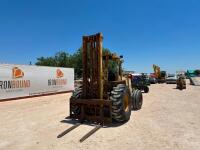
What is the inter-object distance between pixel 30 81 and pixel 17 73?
169 centimetres

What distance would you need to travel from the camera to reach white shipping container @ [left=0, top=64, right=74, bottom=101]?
1825 cm

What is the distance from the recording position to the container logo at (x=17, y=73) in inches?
745

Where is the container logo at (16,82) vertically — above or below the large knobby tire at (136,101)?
above

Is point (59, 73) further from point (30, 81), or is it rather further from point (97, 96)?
point (97, 96)

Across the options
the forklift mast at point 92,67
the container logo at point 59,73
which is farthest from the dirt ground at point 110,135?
the container logo at point 59,73

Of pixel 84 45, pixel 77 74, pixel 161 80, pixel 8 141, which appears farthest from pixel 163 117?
pixel 77 74

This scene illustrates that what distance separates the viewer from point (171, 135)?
7.76 meters

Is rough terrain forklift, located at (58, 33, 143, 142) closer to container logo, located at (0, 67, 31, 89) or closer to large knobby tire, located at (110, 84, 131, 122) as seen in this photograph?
large knobby tire, located at (110, 84, 131, 122)

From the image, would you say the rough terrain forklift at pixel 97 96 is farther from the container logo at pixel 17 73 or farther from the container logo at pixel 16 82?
the container logo at pixel 17 73

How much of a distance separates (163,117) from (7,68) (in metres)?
12.9

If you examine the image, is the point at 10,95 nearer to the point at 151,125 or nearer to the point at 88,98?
the point at 88,98

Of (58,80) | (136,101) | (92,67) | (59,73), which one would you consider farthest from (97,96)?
(59,73)

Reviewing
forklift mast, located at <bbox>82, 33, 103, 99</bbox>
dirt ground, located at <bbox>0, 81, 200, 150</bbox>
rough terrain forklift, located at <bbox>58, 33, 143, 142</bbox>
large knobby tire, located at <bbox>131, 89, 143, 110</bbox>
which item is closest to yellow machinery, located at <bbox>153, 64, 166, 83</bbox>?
large knobby tire, located at <bbox>131, 89, 143, 110</bbox>

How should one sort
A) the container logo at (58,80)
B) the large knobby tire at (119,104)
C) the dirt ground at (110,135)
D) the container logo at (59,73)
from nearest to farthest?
the dirt ground at (110,135), the large knobby tire at (119,104), the container logo at (58,80), the container logo at (59,73)
